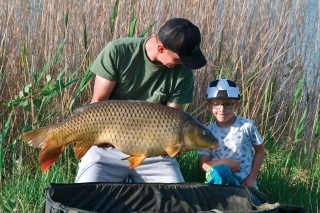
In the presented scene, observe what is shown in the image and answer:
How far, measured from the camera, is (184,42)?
10.1 feet

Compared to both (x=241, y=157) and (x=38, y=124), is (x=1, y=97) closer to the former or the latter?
(x=38, y=124)

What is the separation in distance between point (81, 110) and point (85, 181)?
50 cm

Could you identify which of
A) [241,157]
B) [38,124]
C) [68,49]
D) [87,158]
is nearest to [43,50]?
[68,49]

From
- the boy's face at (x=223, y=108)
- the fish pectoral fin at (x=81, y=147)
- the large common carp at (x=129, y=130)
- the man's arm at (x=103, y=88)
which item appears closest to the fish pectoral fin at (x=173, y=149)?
the large common carp at (x=129, y=130)

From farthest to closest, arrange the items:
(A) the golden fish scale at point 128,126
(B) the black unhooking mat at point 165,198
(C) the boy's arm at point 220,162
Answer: (C) the boy's arm at point 220,162
(B) the black unhooking mat at point 165,198
(A) the golden fish scale at point 128,126

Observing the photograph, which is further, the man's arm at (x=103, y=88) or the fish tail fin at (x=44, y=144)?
the man's arm at (x=103, y=88)

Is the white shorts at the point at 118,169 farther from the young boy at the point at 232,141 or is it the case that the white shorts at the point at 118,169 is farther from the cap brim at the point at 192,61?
the cap brim at the point at 192,61

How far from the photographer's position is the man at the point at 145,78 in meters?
3.12

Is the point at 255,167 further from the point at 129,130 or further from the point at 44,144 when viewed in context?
the point at 44,144

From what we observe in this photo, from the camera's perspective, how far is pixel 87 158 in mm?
3234

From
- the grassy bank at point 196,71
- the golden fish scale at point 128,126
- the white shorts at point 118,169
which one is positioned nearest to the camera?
the golden fish scale at point 128,126

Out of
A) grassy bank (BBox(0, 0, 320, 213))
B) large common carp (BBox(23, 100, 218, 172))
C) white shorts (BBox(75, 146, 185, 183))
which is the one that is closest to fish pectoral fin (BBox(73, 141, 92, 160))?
large common carp (BBox(23, 100, 218, 172))

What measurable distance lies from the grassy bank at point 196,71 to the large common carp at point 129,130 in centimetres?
65

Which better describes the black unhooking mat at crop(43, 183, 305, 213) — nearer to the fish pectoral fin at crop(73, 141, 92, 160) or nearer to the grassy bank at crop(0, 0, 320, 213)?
the fish pectoral fin at crop(73, 141, 92, 160)
